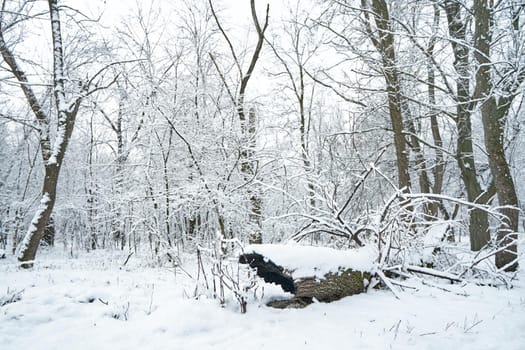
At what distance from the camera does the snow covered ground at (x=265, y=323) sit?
2518 millimetres

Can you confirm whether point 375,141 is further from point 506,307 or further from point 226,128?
point 506,307

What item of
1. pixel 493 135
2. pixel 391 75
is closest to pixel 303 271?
pixel 493 135

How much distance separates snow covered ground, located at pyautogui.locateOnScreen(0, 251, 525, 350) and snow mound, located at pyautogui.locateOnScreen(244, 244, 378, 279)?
14.8 inches

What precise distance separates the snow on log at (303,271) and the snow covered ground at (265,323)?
0.14m

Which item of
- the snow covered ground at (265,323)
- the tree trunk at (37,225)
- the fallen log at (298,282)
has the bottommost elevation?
the snow covered ground at (265,323)

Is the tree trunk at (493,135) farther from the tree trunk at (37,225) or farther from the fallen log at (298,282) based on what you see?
the tree trunk at (37,225)

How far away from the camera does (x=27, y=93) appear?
7961mm

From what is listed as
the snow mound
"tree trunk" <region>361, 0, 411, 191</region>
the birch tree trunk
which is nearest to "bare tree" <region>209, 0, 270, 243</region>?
"tree trunk" <region>361, 0, 411, 191</region>

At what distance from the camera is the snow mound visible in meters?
3.37

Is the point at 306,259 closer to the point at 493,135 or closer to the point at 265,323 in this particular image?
the point at 265,323

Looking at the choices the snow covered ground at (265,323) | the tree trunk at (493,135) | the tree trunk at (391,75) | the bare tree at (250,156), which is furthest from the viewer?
the bare tree at (250,156)

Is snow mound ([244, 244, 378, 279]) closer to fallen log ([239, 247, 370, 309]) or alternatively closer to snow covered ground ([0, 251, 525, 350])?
fallen log ([239, 247, 370, 309])

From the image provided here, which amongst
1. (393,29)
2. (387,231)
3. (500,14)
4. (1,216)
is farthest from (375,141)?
(1,216)

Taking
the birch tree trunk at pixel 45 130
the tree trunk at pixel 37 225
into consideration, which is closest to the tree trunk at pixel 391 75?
the birch tree trunk at pixel 45 130
